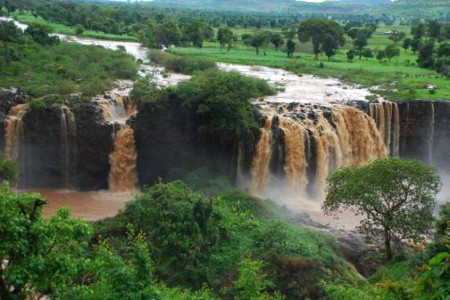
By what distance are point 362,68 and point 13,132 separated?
91.6ft

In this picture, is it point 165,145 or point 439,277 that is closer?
point 439,277

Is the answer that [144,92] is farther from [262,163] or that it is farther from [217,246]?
[217,246]

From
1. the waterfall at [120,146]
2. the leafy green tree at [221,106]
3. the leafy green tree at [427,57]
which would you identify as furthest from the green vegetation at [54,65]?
the leafy green tree at [427,57]

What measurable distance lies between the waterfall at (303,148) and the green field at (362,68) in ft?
17.7

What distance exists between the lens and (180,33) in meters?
55.7

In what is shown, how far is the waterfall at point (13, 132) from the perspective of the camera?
26094 millimetres

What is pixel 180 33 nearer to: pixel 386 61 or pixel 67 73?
pixel 386 61

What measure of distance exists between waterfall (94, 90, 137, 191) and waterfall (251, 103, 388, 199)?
6008mm

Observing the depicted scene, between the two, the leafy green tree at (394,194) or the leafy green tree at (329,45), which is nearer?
the leafy green tree at (394,194)

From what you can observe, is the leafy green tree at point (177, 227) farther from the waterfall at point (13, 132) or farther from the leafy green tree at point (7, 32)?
the leafy green tree at point (7, 32)

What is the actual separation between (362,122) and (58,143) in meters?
15.5

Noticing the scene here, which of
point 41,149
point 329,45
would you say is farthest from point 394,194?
point 329,45

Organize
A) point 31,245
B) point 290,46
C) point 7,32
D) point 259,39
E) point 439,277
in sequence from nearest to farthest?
point 439,277 → point 31,245 → point 7,32 → point 290,46 → point 259,39

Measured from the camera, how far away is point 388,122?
31969 millimetres
